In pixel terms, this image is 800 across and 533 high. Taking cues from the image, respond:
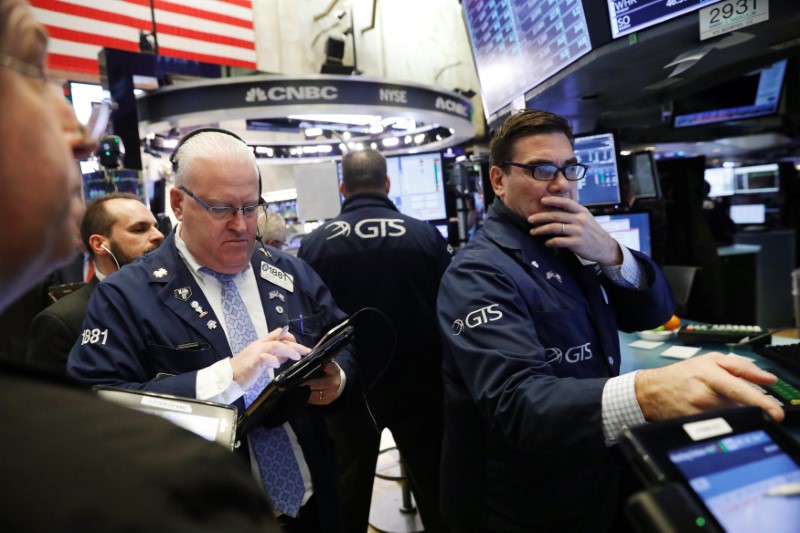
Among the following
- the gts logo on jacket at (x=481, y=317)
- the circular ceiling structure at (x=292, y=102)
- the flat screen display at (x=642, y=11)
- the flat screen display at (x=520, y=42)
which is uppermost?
the circular ceiling structure at (x=292, y=102)

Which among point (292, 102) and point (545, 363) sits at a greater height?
point (292, 102)

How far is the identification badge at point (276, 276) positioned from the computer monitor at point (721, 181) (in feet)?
28.5

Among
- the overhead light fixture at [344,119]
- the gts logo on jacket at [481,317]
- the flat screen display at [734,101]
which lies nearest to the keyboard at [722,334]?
the gts logo on jacket at [481,317]

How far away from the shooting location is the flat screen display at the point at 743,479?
0.55m

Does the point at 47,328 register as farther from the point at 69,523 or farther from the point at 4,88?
the point at 69,523

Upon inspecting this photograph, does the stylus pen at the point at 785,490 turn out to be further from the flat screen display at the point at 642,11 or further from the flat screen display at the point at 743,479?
the flat screen display at the point at 642,11

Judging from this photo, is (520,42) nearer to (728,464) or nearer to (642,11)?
(642,11)

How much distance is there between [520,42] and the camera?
2.80 m

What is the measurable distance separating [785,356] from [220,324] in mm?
1807

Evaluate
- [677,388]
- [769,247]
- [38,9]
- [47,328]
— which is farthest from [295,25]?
[677,388]

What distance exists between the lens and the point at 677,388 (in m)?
0.92

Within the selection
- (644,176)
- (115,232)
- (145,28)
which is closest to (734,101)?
(644,176)

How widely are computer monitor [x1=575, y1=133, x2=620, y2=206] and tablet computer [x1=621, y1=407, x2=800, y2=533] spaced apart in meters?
2.20

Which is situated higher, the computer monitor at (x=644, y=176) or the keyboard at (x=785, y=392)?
the computer monitor at (x=644, y=176)
